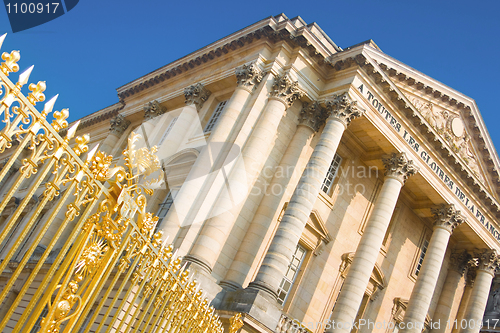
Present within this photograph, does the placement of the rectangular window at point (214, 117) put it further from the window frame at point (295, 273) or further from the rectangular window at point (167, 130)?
the window frame at point (295, 273)

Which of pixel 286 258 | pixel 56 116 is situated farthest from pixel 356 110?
pixel 56 116

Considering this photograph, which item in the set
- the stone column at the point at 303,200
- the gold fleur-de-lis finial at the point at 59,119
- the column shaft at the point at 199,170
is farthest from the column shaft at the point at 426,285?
the gold fleur-de-lis finial at the point at 59,119

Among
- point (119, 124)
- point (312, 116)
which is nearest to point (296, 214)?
point (312, 116)

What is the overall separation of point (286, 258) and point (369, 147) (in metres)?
7.41

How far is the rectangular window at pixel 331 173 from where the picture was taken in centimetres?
1859

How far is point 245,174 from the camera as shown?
14844 mm

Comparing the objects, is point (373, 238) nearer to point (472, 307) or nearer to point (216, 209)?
point (216, 209)

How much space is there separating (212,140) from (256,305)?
6.11 metres

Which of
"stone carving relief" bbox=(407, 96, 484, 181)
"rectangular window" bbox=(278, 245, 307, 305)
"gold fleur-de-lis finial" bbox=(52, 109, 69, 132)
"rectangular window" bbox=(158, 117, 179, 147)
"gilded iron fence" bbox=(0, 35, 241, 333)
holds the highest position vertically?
"stone carving relief" bbox=(407, 96, 484, 181)

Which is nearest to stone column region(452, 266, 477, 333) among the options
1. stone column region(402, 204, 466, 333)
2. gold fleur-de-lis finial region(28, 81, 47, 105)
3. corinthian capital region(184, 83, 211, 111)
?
stone column region(402, 204, 466, 333)

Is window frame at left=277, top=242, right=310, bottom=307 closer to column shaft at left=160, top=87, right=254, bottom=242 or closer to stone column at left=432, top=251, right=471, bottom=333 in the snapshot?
column shaft at left=160, top=87, right=254, bottom=242

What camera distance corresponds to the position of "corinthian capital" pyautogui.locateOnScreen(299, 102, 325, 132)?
1700 centimetres

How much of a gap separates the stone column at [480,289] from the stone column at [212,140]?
45.8ft

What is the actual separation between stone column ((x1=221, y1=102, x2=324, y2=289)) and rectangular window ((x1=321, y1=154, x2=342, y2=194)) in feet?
7.66
